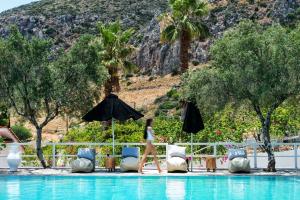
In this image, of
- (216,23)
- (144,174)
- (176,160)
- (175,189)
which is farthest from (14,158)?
(216,23)

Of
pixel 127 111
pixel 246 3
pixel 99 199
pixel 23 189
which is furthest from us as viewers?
pixel 246 3

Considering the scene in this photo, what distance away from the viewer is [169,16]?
3931cm

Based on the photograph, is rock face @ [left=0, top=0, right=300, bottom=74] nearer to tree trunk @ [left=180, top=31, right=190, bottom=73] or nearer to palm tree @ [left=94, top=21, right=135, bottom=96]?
tree trunk @ [left=180, top=31, right=190, bottom=73]

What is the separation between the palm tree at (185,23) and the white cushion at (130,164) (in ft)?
62.9

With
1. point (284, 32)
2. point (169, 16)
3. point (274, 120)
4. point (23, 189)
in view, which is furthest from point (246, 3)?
point (23, 189)

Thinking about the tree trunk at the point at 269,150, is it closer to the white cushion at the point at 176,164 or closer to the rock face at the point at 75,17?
the white cushion at the point at 176,164

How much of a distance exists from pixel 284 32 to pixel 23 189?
32.7 ft

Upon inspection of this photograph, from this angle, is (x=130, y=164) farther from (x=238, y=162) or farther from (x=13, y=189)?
(x=13, y=189)

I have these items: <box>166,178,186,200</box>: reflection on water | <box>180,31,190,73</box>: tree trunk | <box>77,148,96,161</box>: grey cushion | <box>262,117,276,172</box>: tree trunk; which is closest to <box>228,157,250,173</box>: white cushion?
<box>262,117,276,172</box>: tree trunk

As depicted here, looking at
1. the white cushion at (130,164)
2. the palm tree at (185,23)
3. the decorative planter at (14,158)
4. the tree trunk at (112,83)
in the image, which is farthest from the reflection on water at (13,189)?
the palm tree at (185,23)

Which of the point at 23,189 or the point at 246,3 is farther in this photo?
the point at 246,3

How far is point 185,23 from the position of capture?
37469 millimetres

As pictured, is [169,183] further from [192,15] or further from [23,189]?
[192,15]

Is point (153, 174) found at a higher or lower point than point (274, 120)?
lower
